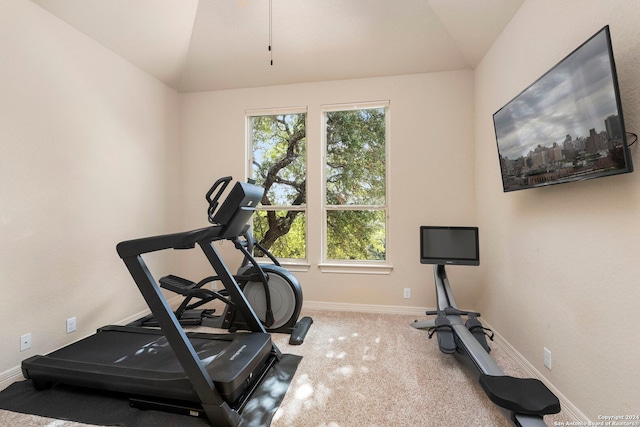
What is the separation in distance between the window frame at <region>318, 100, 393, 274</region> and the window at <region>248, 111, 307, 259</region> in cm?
27

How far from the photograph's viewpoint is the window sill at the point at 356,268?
A: 3.70 metres

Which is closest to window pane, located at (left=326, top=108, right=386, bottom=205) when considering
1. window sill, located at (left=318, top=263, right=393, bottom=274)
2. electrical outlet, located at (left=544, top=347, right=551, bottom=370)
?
window sill, located at (left=318, top=263, right=393, bottom=274)

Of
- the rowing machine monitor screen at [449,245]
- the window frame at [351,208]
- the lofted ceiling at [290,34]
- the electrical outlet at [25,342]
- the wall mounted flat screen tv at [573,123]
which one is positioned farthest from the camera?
the window frame at [351,208]

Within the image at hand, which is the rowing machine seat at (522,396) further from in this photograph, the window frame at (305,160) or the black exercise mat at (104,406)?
the window frame at (305,160)

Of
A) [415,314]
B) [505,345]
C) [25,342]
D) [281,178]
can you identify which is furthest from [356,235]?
[25,342]

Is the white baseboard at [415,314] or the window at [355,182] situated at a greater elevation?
the window at [355,182]

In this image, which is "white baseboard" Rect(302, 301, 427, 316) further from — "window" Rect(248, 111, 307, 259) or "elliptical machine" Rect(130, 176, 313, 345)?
"window" Rect(248, 111, 307, 259)

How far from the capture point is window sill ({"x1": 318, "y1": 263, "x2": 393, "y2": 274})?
3703 mm

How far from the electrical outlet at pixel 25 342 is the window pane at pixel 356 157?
A: 10.5 feet

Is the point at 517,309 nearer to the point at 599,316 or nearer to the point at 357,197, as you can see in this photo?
the point at 599,316

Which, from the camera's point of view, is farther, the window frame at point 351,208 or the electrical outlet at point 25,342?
the window frame at point 351,208

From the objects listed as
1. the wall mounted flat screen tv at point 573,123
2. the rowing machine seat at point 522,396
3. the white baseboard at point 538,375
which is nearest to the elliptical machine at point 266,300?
the rowing machine seat at point 522,396

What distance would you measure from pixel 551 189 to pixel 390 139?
78.2 inches

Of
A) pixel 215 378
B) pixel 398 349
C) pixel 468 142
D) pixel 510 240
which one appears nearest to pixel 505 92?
pixel 468 142
